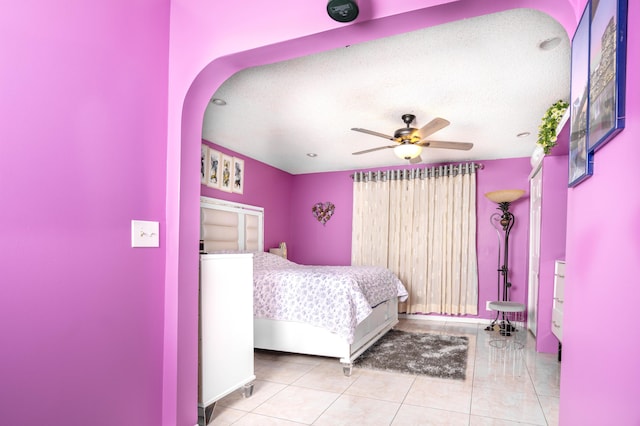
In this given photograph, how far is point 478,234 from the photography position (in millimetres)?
5367

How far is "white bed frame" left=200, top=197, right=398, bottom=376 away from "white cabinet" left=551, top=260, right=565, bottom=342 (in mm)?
1666

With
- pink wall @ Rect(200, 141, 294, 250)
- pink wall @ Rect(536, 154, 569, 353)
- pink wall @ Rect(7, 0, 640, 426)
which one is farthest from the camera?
pink wall @ Rect(200, 141, 294, 250)

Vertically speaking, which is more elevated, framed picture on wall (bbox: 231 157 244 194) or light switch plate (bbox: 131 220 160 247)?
framed picture on wall (bbox: 231 157 244 194)

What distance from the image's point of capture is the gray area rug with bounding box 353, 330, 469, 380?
3.21 meters

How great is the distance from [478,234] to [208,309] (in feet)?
14.0

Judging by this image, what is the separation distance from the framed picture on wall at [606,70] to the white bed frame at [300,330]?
255 centimetres

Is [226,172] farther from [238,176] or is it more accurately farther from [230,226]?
[230,226]

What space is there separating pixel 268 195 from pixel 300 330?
9.44 ft

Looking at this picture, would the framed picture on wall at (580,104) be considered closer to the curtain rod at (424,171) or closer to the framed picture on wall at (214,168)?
the framed picture on wall at (214,168)

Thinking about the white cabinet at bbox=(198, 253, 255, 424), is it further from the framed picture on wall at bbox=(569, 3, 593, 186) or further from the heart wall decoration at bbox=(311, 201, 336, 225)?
the heart wall decoration at bbox=(311, 201, 336, 225)

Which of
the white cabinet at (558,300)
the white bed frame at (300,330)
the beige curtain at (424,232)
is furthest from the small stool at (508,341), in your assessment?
the white bed frame at (300,330)

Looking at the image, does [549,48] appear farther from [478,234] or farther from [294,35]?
[478,234]

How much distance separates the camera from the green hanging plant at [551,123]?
305cm

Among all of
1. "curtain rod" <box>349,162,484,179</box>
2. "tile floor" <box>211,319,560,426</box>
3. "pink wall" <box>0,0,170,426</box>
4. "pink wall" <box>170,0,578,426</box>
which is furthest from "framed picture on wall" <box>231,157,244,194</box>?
"pink wall" <box>0,0,170,426</box>
